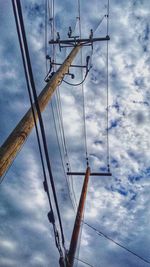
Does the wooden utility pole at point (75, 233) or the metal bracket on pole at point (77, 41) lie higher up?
the metal bracket on pole at point (77, 41)

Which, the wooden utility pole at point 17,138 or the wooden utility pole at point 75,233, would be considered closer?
the wooden utility pole at point 17,138

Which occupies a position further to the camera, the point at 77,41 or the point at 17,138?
the point at 77,41

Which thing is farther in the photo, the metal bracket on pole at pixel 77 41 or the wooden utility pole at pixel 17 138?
the metal bracket on pole at pixel 77 41

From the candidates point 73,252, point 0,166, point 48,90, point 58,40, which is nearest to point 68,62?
point 48,90

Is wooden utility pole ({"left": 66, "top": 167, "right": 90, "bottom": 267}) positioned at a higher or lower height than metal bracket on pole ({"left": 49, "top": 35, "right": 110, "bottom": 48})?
lower

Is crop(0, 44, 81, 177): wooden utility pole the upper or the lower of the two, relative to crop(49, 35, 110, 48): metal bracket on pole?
lower

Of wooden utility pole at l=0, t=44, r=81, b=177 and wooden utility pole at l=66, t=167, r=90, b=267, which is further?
wooden utility pole at l=66, t=167, r=90, b=267

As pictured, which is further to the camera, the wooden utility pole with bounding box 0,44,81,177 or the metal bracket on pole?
the metal bracket on pole

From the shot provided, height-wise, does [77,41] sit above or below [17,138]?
above

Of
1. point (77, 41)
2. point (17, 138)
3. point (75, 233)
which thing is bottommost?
point (75, 233)

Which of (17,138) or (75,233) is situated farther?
(75,233)

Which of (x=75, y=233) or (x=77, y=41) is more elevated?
(x=77, y=41)

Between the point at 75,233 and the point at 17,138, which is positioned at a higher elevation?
the point at 17,138

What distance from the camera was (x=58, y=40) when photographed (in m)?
9.88
